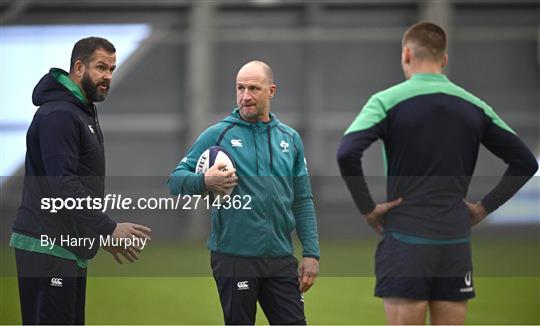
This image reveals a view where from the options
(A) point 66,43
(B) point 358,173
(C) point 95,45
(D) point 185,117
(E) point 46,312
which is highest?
(A) point 66,43

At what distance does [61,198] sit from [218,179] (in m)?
0.69

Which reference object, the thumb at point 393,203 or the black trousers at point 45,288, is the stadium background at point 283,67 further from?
the thumb at point 393,203

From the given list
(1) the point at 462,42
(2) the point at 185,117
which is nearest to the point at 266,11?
(2) the point at 185,117

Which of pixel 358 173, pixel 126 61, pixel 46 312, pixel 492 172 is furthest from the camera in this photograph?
pixel 126 61

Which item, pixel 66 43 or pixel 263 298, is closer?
pixel 263 298

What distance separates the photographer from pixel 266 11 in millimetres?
17109

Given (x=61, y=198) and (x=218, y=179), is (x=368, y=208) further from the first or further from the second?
(x=61, y=198)

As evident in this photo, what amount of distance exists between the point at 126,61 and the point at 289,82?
9.40 feet

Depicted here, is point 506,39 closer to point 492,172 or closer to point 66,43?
point 492,172

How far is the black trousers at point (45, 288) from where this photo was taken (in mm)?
4266

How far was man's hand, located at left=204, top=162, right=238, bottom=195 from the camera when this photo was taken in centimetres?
423

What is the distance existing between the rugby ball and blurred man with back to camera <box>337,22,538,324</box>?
0.65 meters

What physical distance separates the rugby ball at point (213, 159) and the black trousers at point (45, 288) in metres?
0.74

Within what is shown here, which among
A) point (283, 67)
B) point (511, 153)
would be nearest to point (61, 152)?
point (511, 153)
